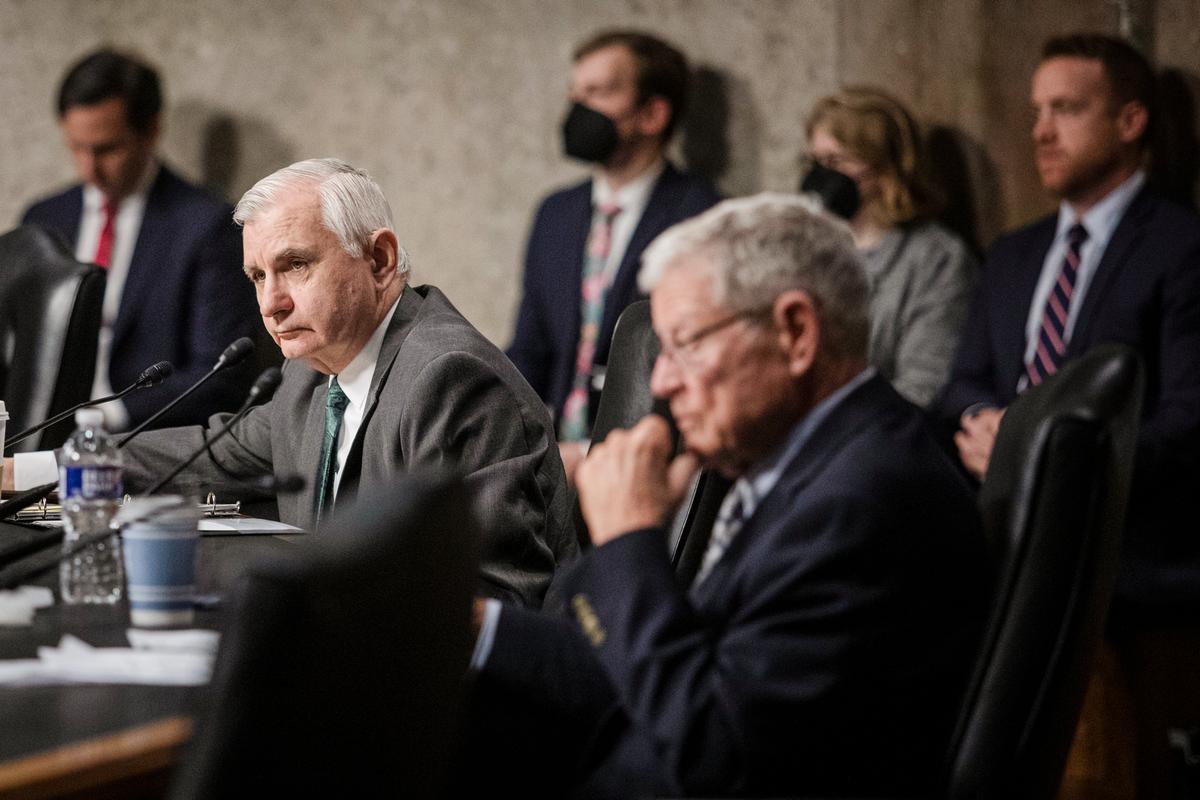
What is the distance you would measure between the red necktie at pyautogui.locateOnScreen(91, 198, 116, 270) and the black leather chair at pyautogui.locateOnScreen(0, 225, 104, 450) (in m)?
1.29

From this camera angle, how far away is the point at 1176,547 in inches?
129

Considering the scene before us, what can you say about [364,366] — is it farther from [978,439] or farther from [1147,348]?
[1147,348]

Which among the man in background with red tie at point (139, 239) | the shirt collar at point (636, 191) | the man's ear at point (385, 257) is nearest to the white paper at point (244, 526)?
the man's ear at point (385, 257)

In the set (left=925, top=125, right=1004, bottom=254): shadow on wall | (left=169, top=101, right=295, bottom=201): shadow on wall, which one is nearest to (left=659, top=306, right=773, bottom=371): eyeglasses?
(left=925, top=125, right=1004, bottom=254): shadow on wall

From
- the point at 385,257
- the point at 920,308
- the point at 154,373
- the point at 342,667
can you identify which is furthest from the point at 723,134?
the point at 342,667

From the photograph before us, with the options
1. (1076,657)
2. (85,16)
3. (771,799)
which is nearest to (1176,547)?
(1076,657)

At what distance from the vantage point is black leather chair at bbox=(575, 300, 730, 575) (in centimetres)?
226

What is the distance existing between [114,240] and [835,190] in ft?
6.88

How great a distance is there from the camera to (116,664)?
138cm

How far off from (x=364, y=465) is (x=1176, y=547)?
1849 millimetres

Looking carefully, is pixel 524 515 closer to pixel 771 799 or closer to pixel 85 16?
pixel 771 799

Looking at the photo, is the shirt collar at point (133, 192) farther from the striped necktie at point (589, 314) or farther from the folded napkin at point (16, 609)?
the folded napkin at point (16, 609)

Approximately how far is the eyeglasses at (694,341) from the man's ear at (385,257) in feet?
2.92

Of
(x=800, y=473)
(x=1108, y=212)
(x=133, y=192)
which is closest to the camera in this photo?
(x=800, y=473)
